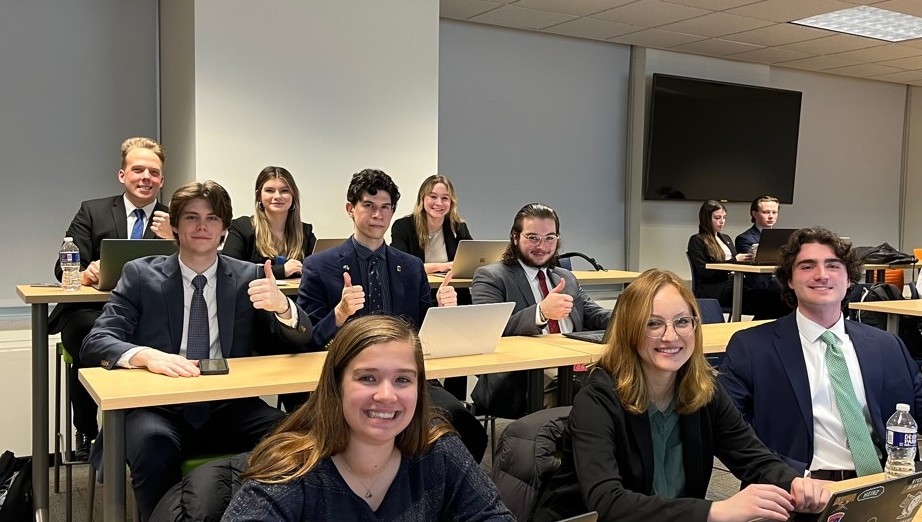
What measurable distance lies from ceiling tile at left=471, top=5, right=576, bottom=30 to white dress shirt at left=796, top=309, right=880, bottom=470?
13.6 ft

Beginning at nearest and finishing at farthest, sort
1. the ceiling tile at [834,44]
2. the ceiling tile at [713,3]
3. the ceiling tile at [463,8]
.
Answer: the ceiling tile at [713,3]
the ceiling tile at [463,8]
the ceiling tile at [834,44]

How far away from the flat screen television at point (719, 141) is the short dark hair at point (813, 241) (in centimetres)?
471

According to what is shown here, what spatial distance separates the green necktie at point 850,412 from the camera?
2193mm

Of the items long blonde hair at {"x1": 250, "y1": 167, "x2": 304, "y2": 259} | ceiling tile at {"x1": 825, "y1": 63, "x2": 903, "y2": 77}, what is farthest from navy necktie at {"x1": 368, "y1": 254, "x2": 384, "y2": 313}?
ceiling tile at {"x1": 825, "y1": 63, "x2": 903, "y2": 77}

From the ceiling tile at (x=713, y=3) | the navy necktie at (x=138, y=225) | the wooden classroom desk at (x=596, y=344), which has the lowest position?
the wooden classroom desk at (x=596, y=344)

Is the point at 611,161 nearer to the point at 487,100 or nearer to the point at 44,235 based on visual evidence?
the point at 487,100

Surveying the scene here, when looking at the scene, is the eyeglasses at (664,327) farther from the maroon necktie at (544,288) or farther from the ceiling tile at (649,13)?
the ceiling tile at (649,13)

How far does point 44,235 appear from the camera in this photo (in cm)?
470

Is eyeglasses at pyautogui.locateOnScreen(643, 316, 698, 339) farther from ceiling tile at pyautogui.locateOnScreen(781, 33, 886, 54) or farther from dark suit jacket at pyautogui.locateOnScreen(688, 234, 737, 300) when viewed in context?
ceiling tile at pyautogui.locateOnScreen(781, 33, 886, 54)

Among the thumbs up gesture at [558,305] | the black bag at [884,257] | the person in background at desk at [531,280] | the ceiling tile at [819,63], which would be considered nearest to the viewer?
the thumbs up gesture at [558,305]

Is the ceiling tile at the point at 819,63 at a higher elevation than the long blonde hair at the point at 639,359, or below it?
higher

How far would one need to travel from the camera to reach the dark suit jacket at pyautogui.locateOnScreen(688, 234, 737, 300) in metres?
6.34

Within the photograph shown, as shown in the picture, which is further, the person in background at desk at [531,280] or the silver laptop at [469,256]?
the silver laptop at [469,256]

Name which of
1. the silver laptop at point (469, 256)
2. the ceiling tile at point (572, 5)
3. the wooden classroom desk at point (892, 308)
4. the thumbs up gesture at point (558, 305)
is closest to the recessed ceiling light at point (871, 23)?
the ceiling tile at point (572, 5)
